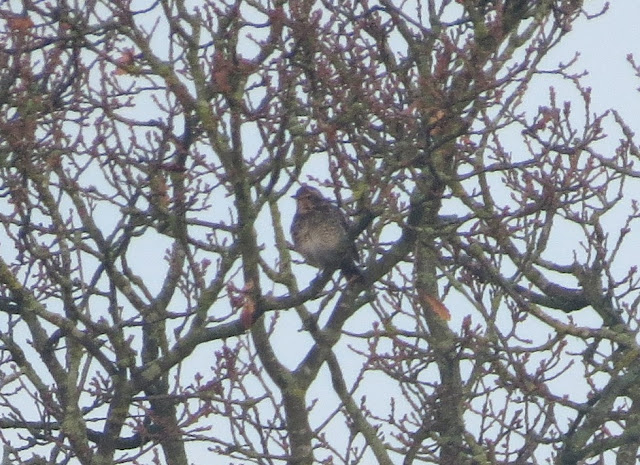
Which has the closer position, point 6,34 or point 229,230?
point 229,230

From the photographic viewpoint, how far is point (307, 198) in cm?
837

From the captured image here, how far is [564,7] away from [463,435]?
102 inches

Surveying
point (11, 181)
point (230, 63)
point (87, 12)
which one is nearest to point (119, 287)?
point (11, 181)

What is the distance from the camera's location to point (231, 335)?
6.71 m

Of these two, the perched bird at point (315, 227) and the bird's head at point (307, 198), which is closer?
the bird's head at point (307, 198)

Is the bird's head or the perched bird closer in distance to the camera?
the bird's head

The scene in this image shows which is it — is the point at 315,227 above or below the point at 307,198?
above

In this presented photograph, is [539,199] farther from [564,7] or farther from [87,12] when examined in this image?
[87,12]

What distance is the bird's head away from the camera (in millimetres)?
8422

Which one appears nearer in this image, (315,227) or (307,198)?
(307,198)

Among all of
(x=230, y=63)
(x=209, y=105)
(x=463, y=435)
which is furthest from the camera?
(x=463, y=435)

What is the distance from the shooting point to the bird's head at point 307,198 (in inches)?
332

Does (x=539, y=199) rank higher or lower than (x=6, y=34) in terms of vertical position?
lower

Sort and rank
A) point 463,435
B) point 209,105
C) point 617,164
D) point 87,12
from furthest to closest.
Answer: point 617,164, point 463,435, point 87,12, point 209,105
